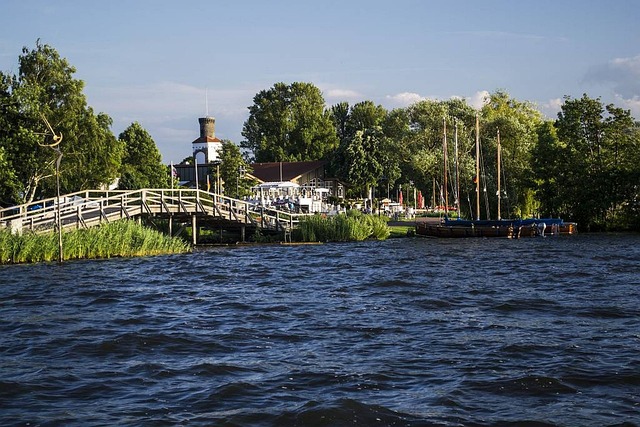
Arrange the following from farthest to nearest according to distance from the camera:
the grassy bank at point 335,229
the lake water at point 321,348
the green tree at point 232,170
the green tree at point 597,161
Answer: the green tree at point 232,170, the green tree at point 597,161, the grassy bank at point 335,229, the lake water at point 321,348

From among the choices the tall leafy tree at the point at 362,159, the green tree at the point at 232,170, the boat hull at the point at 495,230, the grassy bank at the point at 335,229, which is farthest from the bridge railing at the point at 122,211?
the tall leafy tree at the point at 362,159

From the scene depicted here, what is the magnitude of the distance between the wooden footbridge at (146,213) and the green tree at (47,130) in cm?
220

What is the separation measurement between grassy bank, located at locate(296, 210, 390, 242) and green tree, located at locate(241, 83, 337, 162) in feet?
200

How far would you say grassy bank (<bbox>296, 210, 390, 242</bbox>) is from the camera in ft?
178

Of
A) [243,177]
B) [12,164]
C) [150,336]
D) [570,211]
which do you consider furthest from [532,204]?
[150,336]

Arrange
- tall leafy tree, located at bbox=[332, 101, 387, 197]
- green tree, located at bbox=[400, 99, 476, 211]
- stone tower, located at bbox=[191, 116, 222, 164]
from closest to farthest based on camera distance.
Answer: green tree, located at bbox=[400, 99, 476, 211]
tall leafy tree, located at bbox=[332, 101, 387, 197]
stone tower, located at bbox=[191, 116, 222, 164]

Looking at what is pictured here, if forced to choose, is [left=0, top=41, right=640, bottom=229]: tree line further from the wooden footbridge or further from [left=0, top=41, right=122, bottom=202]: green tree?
the wooden footbridge

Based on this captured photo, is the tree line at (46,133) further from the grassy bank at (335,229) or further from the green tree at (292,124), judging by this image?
the green tree at (292,124)

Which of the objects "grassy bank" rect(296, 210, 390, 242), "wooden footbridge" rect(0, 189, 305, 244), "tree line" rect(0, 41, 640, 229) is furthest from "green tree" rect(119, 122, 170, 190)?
"grassy bank" rect(296, 210, 390, 242)

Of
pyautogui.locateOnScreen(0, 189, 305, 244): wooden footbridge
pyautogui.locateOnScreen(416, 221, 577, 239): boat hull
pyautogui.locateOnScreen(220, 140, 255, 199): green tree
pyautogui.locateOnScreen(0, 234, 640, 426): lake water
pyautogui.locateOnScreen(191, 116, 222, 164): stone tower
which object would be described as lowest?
pyautogui.locateOnScreen(0, 234, 640, 426): lake water

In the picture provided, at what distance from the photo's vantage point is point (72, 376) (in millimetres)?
15305

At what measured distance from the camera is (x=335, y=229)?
55.3m

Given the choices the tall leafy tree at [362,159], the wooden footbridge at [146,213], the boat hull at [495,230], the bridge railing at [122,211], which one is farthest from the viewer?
the tall leafy tree at [362,159]

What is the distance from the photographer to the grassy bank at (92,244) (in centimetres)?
3672
